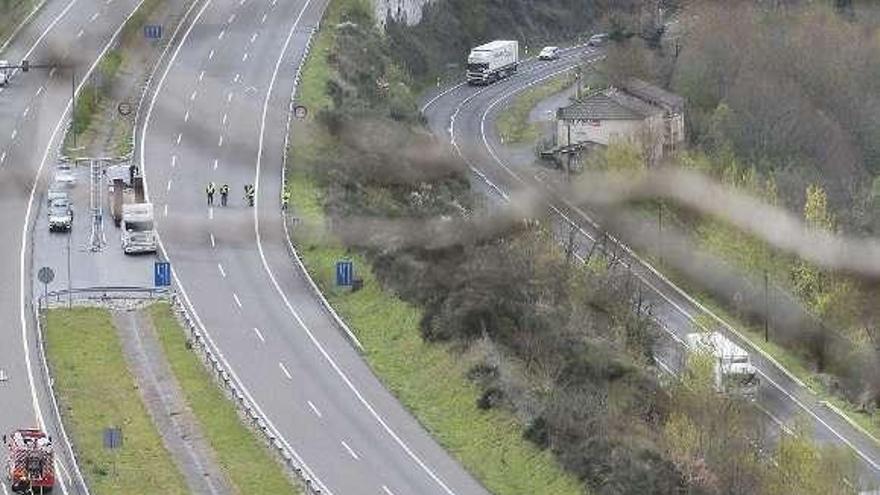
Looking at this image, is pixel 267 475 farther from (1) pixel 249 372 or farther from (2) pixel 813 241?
(2) pixel 813 241

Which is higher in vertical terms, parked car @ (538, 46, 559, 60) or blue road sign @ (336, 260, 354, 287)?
blue road sign @ (336, 260, 354, 287)

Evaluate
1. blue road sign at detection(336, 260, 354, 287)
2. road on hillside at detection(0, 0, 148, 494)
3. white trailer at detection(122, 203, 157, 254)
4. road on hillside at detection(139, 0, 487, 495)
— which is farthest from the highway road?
white trailer at detection(122, 203, 157, 254)

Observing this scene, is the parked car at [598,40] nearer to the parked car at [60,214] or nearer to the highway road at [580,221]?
the highway road at [580,221]

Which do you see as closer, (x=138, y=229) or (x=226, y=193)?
(x=226, y=193)

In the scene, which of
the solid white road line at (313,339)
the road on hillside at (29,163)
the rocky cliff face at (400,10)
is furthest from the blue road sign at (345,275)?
the rocky cliff face at (400,10)

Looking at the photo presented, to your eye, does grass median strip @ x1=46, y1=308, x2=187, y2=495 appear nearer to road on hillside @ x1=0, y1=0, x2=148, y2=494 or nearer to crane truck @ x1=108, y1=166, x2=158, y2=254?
road on hillside @ x1=0, y1=0, x2=148, y2=494

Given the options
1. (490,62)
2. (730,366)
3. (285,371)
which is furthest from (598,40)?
(730,366)

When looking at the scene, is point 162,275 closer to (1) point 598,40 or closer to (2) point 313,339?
(2) point 313,339
